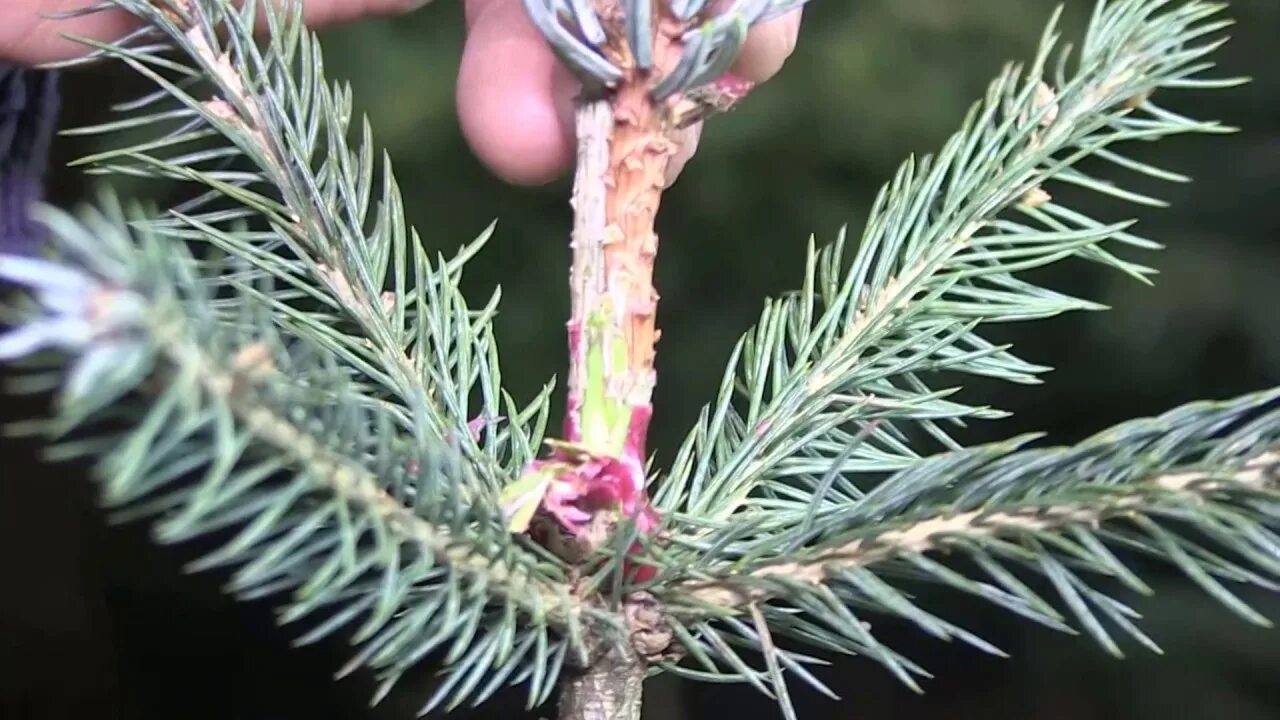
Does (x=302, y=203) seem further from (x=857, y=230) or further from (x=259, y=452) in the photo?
(x=857, y=230)

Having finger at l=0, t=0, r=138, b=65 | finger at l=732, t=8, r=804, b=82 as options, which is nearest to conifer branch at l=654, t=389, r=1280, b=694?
finger at l=732, t=8, r=804, b=82

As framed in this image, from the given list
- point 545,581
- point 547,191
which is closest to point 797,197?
point 547,191

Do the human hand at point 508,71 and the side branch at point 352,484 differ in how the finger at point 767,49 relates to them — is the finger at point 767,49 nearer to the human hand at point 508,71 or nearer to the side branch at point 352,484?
the human hand at point 508,71

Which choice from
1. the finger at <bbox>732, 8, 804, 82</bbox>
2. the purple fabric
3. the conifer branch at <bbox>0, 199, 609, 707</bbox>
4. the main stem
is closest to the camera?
the conifer branch at <bbox>0, 199, 609, 707</bbox>

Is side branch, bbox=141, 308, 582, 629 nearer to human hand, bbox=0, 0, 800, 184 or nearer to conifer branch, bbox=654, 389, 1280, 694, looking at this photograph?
conifer branch, bbox=654, 389, 1280, 694

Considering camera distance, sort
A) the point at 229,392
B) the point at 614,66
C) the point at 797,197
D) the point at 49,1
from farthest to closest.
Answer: the point at 797,197, the point at 49,1, the point at 614,66, the point at 229,392

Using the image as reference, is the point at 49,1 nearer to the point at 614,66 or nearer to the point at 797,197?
the point at 614,66

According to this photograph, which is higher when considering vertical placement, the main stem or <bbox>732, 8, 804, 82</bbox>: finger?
<bbox>732, 8, 804, 82</bbox>: finger

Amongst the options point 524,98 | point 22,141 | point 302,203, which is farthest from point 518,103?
point 22,141
